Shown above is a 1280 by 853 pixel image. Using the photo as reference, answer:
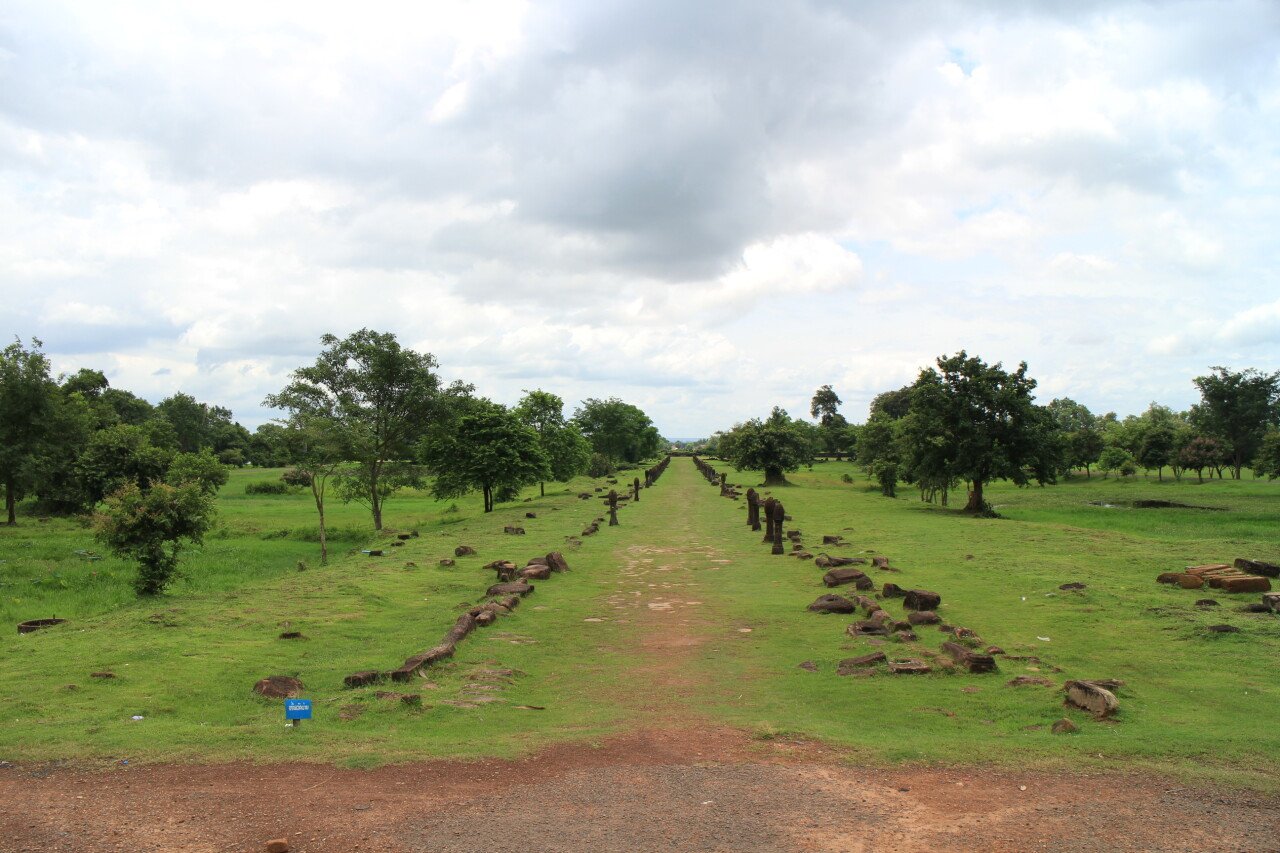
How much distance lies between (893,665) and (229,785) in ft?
24.7

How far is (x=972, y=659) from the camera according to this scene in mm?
9805

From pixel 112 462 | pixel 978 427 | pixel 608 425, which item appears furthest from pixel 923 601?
pixel 608 425

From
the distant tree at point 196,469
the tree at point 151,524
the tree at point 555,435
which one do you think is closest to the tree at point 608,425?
the tree at point 555,435

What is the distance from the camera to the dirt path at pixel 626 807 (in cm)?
527

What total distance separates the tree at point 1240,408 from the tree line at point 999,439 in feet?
0.25

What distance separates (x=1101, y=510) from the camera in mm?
37000

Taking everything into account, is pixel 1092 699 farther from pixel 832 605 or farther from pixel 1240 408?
pixel 1240 408

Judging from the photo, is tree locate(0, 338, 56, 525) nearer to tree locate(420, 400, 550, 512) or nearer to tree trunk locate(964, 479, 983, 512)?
tree locate(420, 400, 550, 512)

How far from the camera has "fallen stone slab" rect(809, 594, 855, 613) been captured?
1368 centimetres

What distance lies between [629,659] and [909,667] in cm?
378

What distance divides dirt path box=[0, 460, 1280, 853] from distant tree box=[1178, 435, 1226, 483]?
209 ft

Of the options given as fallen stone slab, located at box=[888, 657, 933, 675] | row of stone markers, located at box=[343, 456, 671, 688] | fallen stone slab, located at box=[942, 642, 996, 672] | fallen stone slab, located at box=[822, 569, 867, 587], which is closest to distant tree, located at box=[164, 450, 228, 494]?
row of stone markers, located at box=[343, 456, 671, 688]

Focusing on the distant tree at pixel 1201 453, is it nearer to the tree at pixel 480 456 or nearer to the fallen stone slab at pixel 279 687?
the tree at pixel 480 456

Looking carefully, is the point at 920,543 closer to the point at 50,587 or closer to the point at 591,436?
the point at 50,587
